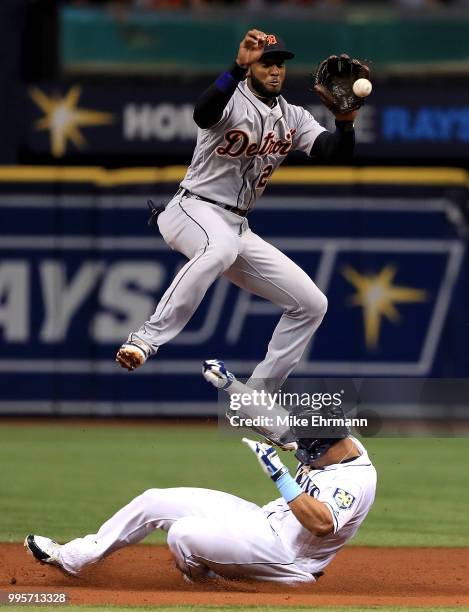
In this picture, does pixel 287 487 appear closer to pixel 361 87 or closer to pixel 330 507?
pixel 330 507

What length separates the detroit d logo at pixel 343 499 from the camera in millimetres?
6906

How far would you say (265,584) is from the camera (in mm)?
7316

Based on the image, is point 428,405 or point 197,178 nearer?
point 197,178

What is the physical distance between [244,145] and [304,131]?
0.54m

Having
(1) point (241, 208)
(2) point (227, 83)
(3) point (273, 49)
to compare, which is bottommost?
(1) point (241, 208)

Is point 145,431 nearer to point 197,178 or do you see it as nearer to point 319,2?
point 319,2

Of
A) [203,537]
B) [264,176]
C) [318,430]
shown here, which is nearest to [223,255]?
[264,176]

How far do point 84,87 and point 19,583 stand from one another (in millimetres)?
8351

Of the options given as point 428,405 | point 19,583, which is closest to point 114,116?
point 428,405

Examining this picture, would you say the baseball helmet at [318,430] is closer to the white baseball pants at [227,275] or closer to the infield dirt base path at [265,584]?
the infield dirt base path at [265,584]

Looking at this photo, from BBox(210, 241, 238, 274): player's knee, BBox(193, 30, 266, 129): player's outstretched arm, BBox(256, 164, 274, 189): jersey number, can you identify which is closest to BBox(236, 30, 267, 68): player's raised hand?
BBox(193, 30, 266, 129): player's outstretched arm

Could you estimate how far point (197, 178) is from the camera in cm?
802

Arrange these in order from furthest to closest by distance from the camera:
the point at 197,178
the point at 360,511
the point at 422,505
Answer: the point at 422,505
the point at 197,178
the point at 360,511

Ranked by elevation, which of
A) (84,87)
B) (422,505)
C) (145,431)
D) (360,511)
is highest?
(84,87)
